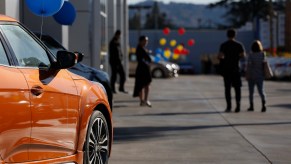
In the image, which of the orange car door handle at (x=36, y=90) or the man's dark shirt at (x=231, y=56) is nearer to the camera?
the orange car door handle at (x=36, y=90)

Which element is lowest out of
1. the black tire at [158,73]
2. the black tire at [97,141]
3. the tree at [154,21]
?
the black tire at [158,73]

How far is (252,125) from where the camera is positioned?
13000mm

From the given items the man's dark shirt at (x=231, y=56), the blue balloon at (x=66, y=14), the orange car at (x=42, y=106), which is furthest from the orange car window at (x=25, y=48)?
the man's dark shirt at (x=231, y=56)

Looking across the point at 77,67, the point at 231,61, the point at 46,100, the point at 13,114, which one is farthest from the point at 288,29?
the point at 13,114

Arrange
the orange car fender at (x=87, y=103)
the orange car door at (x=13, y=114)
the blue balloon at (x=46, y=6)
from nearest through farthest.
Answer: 1. the orange car door at (x=13, y=114)
2. the orange car fender at (x=87, y=103)
3. the blue balloon at (x=46, y=6)

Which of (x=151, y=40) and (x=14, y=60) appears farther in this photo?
(x=151, y=40)

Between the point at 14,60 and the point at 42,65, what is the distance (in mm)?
558

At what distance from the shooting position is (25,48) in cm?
602

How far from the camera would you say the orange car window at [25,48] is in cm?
580

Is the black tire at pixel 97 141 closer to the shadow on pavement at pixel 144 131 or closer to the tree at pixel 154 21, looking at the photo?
the shadow on pavement at pixel 144 131

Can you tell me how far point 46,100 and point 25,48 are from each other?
49cm

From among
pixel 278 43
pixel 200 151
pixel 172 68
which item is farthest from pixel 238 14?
pixel 200 151

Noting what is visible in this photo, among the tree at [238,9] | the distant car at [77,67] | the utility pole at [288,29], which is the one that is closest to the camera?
the distant car at [77,67]

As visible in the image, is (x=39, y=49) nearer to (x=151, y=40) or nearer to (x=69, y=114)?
(x=69, y=114)
